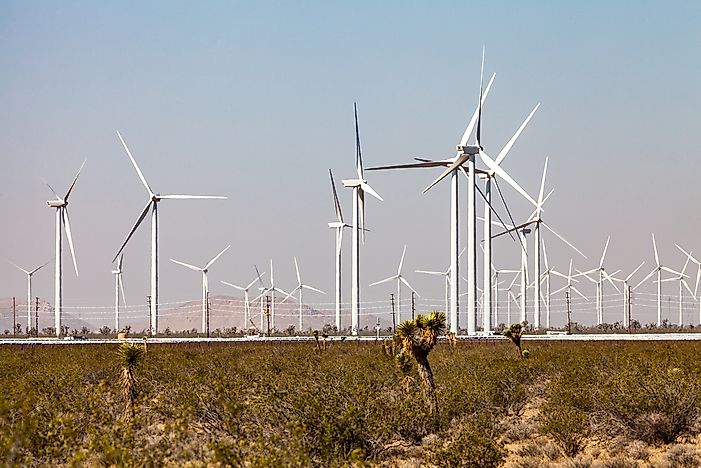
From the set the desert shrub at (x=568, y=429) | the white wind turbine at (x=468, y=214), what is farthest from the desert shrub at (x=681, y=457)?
the white wind turbine at (x=468, y=214)

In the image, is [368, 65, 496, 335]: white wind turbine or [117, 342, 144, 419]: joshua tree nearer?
[117, 342, 144, 419]: joshua tree

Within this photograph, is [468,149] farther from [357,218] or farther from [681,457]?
[681,457]

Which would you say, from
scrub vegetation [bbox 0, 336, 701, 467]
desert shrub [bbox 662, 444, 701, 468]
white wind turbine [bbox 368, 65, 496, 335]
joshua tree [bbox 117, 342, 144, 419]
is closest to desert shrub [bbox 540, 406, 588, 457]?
scrub vegetation [bbox 0, 336, 701, 467]

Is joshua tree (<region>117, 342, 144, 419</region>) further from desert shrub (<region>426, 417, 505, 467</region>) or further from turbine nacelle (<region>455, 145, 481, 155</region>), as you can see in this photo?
turbine nacelle (<region>455, 145, 481, 155</region>)

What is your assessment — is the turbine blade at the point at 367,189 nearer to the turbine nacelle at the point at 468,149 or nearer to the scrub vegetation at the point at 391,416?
the turbine nacelle at the point at 468,149

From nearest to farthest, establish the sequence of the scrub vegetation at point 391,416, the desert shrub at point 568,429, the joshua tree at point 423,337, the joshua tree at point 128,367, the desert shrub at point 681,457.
A: the scrub vegetation at point 391,416
the desert shrub at point 681,457
the desert shrub at point 568,429
the joshua tree at point 423,337
the joshua tree at point 128,367

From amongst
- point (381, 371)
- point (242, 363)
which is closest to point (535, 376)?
point (381, 371)

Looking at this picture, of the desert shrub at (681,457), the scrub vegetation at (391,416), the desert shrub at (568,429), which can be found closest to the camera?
the scrub vegetation at (391,416)

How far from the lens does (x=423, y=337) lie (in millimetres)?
34812

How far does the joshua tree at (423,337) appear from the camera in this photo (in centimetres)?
3475

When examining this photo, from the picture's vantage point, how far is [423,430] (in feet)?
108

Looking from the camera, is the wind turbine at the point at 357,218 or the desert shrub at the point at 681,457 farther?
the wind turbine at the point at 357,218

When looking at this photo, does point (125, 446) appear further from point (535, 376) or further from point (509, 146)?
point (509, 146)

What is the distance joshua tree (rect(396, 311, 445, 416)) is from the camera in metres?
34.8
